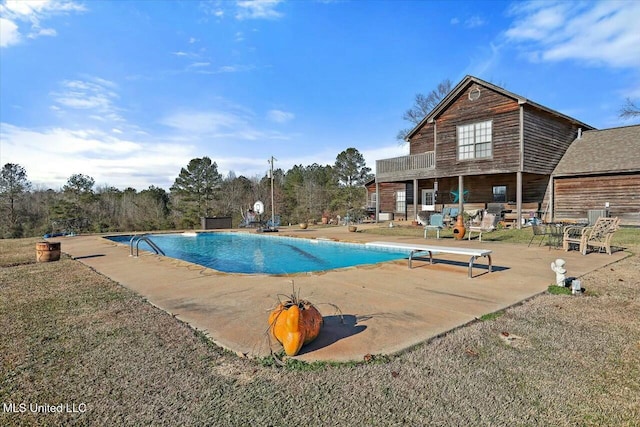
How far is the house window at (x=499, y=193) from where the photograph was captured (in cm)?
1859

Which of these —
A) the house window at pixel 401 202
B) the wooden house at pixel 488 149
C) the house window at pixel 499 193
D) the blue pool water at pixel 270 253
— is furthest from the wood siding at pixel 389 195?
the blue pool water at pixel 270 253

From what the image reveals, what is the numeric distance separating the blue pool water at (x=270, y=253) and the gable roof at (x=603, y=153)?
454 inches

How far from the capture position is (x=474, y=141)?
53.4 ft

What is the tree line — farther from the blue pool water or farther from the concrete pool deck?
the concrete pool deck

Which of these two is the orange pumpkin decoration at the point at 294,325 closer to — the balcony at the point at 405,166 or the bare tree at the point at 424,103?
the balcony at the point at 405,166

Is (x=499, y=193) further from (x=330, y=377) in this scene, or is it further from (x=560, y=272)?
(x=330, y=377)

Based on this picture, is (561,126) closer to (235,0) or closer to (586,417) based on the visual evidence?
(235,0)

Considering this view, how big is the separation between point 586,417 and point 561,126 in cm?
1949

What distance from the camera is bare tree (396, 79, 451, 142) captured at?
30.2m

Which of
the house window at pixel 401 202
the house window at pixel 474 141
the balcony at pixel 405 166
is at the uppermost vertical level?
the house window at pixel 474 141

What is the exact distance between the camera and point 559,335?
3.27m

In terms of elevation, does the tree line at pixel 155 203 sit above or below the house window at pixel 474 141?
below

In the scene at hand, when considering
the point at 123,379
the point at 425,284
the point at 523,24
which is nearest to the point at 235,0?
the point at 425,284

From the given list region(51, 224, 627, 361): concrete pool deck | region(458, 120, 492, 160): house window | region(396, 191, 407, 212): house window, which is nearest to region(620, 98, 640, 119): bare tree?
region(458, 120, 492, 160): house window
